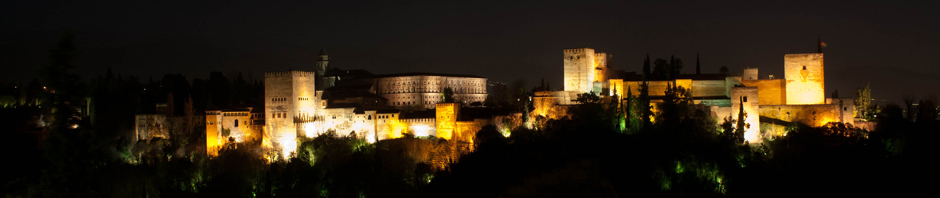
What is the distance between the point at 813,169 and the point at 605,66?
16.5 m

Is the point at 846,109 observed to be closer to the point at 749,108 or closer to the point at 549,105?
the point at 749,108

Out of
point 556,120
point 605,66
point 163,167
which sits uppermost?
point 605,66

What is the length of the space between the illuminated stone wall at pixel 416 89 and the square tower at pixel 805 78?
2493 centimetres

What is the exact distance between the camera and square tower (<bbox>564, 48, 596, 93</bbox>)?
155 ft

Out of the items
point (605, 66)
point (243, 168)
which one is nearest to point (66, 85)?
point (243, 168)

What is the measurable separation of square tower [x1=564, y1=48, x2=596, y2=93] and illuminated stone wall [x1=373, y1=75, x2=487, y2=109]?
12345 mm

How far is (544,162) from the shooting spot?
36.4 metres

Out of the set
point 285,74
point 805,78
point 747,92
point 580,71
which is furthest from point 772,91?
point 285,74

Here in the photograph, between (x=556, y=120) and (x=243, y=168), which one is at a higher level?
(x=556, y=120)

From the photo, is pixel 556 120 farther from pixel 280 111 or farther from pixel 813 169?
pixel 280 111

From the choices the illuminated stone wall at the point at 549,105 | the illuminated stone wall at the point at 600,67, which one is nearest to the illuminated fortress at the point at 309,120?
the illuminated stone wall at the point at 549,105

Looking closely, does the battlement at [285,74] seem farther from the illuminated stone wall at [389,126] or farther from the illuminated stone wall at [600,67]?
the illuminated stone wall at [600,67]

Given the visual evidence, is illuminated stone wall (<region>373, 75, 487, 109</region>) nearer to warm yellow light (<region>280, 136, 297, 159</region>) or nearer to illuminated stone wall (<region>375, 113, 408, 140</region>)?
illuminated stone wall (<region>375, 113, 408, 140</region>)

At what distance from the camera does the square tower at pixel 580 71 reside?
47.3m
